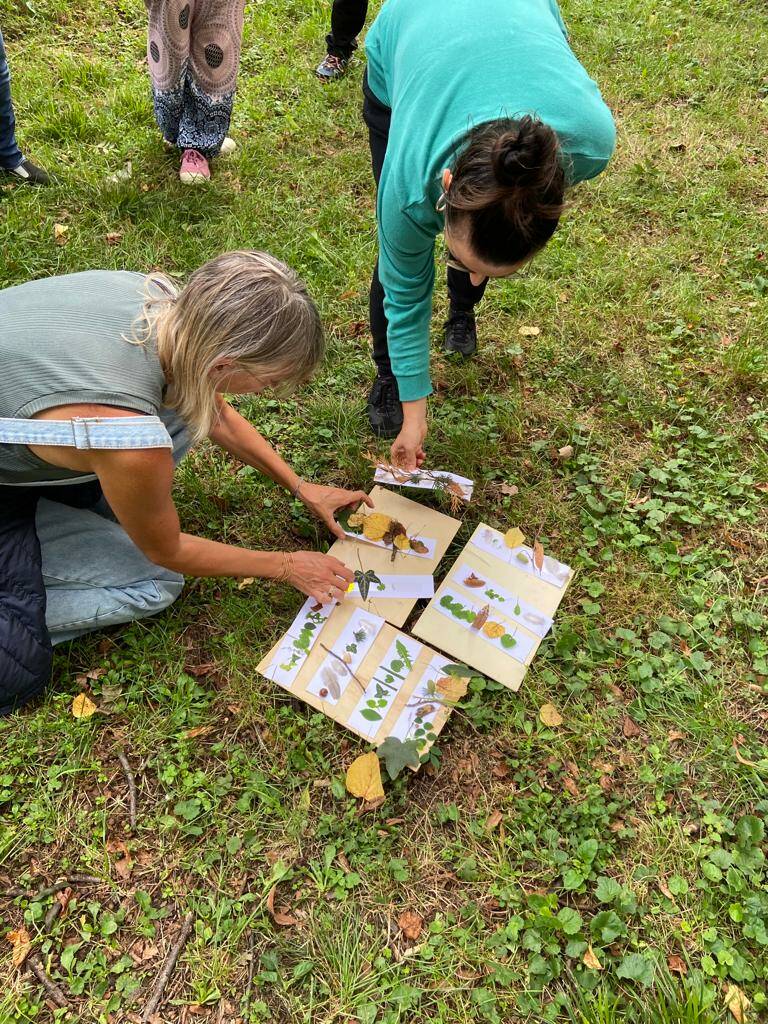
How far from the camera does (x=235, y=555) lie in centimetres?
196

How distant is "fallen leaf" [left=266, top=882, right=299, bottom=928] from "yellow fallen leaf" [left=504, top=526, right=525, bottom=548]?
132 centimetres

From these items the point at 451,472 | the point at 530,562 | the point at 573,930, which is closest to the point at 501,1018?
the point at 573,930

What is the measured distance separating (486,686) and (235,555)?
34.5 inches

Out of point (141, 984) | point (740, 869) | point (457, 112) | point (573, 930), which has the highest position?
point (457, 112)

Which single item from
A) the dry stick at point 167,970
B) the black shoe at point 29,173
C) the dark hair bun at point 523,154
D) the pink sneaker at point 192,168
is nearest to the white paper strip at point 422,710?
the dry stick at point 167,970

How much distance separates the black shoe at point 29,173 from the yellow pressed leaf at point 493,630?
3.05 meters

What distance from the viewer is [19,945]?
1.70m

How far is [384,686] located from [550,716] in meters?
0.52

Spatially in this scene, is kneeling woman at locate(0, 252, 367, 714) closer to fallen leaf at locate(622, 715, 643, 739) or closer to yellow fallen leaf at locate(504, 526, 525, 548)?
yellow fallen leaf at locate(504, 526, 525, 548)

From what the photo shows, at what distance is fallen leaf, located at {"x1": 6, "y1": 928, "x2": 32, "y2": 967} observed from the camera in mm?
1675

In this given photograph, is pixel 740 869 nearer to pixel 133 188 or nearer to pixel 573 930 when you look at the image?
pixel 573 930

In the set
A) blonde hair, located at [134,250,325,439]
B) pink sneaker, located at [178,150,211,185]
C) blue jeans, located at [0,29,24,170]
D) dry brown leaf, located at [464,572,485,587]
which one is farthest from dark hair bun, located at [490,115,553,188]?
blue jeans, located at [0,29,24,170]

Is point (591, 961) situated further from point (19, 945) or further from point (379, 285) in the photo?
point (379, 285)

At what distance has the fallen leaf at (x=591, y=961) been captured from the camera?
1671mm
